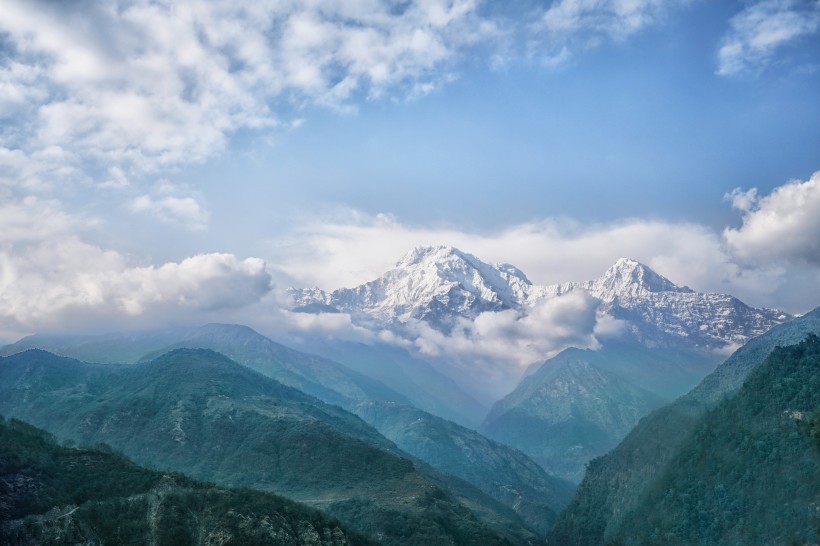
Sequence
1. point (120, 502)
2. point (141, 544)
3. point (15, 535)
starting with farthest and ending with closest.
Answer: point (120, 502)
point (141, 544)
point (15, 535)

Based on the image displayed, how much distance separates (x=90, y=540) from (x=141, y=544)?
1469 centimetres

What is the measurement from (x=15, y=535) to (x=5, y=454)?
42670 mm

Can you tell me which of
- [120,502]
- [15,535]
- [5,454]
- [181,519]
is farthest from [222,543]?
[5,454]

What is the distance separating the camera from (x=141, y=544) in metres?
185

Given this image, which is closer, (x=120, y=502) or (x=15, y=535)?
(x=15, y=535)

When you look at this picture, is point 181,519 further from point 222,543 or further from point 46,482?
point 46,482

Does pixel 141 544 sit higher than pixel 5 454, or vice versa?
pixel 5 454

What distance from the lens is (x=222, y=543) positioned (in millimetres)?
193625

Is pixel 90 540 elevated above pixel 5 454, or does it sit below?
below

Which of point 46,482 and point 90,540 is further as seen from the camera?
point 46,482

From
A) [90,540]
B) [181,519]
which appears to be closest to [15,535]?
[90,540]

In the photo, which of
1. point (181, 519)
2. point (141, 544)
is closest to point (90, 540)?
point (141, 544)

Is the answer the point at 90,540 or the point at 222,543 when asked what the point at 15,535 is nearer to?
the point at 90,540

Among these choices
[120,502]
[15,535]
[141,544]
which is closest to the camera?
[15,535]
